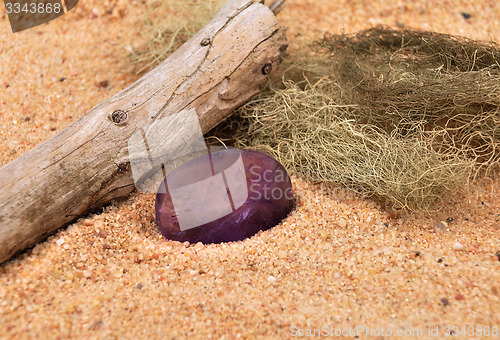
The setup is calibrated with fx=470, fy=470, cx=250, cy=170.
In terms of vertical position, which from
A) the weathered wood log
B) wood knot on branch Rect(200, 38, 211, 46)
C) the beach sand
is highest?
wood knot on branch Rect(200, 38, 211, 46)

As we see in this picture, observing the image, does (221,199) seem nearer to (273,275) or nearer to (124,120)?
(273,275)

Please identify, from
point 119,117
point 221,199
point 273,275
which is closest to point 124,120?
point 119,117

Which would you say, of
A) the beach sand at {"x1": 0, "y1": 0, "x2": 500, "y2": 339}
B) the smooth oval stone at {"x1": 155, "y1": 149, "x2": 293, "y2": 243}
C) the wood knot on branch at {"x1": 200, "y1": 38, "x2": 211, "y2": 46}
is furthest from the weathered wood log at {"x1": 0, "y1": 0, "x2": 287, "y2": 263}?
the smooth oval stone at {"x1": 155, "y1": 149, "x2": 293, "y2": 243}

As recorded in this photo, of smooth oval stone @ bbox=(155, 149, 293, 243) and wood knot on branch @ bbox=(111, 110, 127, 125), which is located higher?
wood knot on branch @ bbox=(111, 110, 127, 125)

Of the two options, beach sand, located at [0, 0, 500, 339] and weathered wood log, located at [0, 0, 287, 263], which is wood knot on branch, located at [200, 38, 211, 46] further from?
beach sand, located at [0, 0, 500, 339]

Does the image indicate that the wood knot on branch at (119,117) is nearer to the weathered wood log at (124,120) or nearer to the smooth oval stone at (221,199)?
the weathered wood log at (124,120)

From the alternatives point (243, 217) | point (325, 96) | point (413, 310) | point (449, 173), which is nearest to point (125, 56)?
point (325, 96)

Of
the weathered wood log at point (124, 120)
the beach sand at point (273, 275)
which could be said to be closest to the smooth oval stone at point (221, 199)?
the beach sand at point (273, 275)
